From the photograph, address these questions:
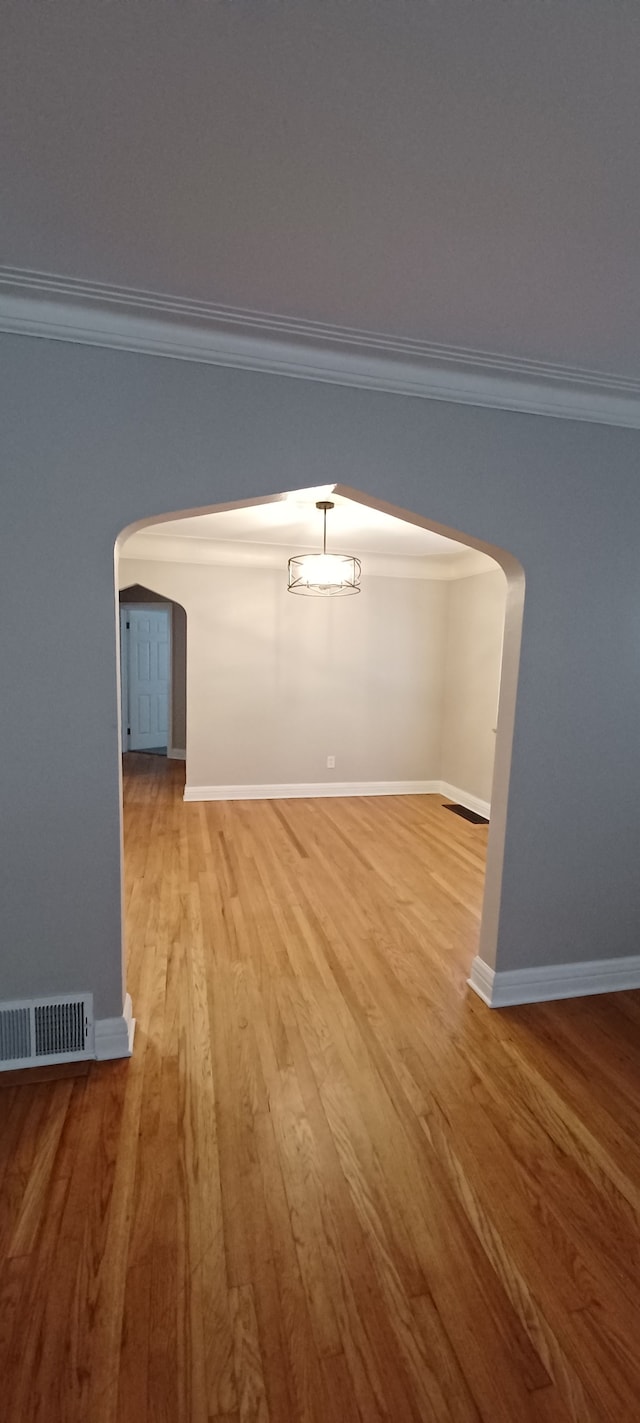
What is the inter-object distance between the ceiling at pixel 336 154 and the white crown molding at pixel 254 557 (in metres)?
3.49

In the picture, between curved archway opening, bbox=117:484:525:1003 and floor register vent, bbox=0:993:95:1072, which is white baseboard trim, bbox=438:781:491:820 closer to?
curved archway opening, bbox=117:484:525:1003

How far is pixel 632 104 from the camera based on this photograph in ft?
3.40

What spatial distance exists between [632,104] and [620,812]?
223 centimetres

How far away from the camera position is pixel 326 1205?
4.93 ft

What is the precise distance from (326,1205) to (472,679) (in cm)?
457

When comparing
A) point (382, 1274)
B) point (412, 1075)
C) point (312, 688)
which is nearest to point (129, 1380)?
point (382, 1274)

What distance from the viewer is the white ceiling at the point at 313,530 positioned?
3.86 meters

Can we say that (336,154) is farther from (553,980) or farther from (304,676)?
(304,676)

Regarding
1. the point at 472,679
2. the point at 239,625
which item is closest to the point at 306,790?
the point at 239,625

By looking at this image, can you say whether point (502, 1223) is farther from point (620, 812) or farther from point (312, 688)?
point (312, 688)

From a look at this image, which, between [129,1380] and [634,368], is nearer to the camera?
[129,1380]

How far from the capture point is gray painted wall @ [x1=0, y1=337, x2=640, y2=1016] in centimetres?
178

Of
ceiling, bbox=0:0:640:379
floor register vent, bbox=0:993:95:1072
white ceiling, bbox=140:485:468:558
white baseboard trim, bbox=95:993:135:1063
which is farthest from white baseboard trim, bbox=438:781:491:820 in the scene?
ceiling, bbox=0:0:640:379

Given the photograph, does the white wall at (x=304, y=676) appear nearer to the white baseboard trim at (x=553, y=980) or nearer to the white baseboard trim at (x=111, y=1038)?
the white baseboard trim at (x=553, y=980)
